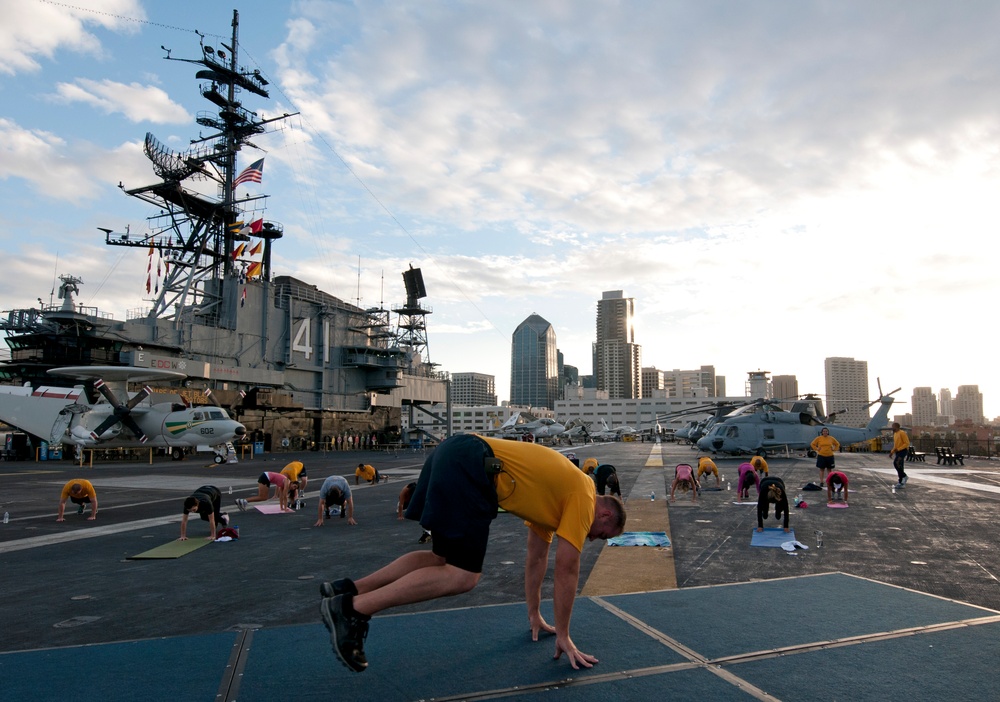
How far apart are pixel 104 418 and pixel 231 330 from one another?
13140 millimetres

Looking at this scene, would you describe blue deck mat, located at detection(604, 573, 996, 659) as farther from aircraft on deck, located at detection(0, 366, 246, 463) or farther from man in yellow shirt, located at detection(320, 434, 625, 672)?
aircraft on deck, located at detection(0, 366, 246, 463)

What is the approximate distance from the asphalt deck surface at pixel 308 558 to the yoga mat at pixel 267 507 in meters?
0.25

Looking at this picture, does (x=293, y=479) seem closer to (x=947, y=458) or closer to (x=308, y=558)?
(x=308, y=558)

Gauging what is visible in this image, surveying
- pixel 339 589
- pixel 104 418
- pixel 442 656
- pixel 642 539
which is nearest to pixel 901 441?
A: pixel 642 539

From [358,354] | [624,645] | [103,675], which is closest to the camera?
[103,675]

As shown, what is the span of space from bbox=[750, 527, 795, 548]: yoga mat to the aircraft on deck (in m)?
27.1

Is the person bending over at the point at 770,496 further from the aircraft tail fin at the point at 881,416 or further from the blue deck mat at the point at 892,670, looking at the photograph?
the aircraft tail fin at the point at 881,416

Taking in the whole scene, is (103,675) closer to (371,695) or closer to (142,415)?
(371,695)

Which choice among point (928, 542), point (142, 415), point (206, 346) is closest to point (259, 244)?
point (206, 346)

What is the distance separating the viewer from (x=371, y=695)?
3.38 metres

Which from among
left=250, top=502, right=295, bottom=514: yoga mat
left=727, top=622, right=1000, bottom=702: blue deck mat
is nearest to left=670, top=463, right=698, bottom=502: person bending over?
left=250, top=502, right=295, bottom=514: yoga mat

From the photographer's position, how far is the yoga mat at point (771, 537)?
8930mm

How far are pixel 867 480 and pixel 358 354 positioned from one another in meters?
44.8

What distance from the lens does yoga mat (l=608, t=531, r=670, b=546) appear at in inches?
361
